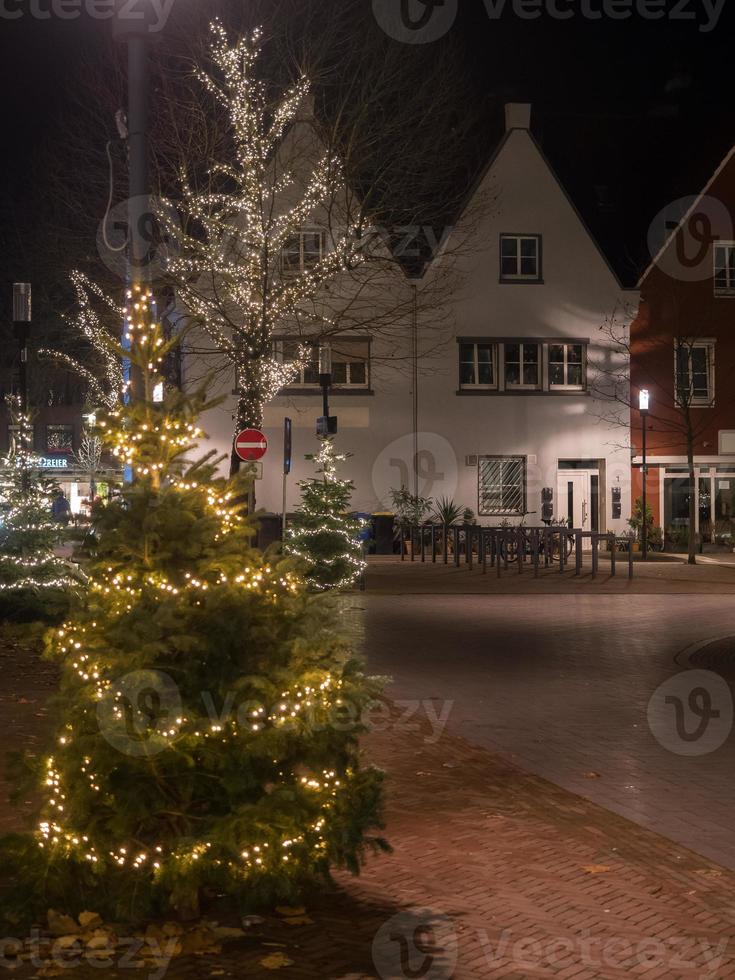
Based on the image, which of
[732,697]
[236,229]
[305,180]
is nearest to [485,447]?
[305,180]

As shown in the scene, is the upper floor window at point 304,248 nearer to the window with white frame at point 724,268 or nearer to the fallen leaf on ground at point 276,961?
the window with white frame at point 724,268

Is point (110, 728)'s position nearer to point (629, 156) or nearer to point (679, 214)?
point (679, 214)

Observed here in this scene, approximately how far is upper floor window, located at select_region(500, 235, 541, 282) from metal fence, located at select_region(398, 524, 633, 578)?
764cm

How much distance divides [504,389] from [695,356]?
5.83 metres

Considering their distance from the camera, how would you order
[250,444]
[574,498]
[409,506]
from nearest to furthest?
[250,444] → [409,506] → [574,498]

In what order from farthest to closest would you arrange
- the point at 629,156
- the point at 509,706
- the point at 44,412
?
the point at 44,412
the point at 629,156
the point at 509,706

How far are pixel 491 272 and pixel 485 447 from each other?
4.99 metres

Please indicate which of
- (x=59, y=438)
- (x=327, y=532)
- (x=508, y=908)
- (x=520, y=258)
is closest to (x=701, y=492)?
(x=520, y=258)

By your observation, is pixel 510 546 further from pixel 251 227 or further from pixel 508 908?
pixel 508 908

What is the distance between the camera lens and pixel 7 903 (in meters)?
5.48

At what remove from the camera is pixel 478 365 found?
123ft

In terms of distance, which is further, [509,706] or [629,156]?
[629,156]

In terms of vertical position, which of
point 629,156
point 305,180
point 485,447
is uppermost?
point 629,156

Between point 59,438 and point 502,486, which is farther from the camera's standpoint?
point 59,438
